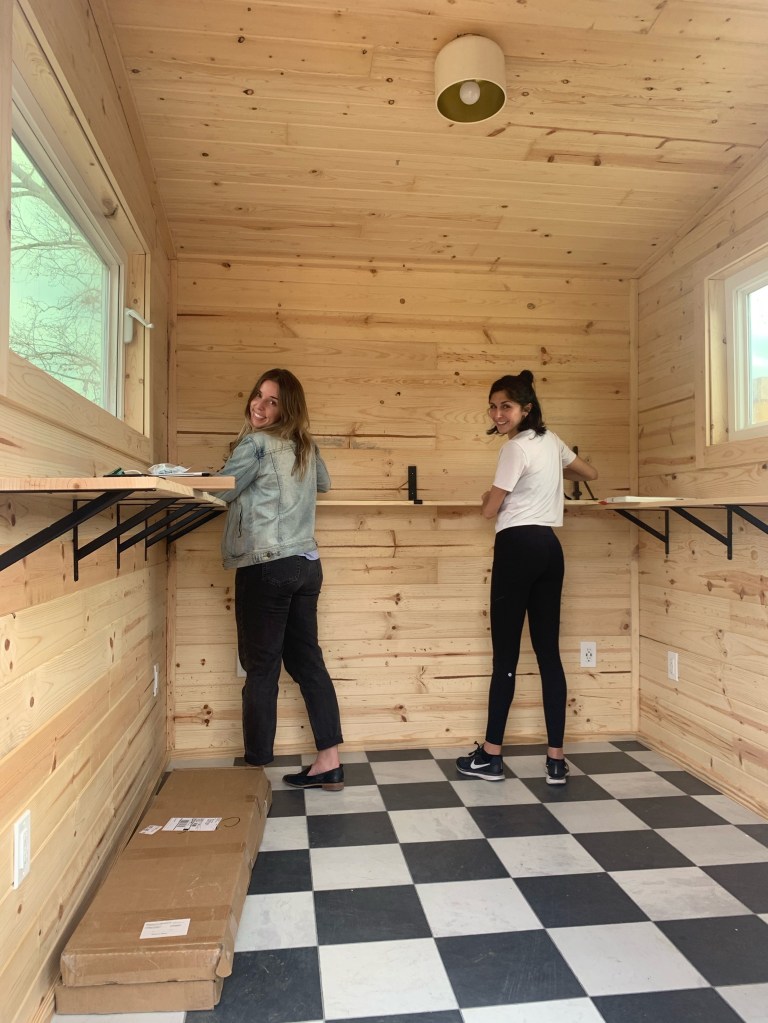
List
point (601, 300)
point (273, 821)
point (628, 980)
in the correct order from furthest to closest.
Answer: point (601, 300) → point (273, 821) → point (628, 980)

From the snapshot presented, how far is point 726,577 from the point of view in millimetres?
2549

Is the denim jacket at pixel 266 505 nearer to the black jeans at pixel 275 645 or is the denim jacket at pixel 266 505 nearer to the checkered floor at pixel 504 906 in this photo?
the black jeans at pixel 275 645

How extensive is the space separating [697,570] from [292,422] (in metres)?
1.69

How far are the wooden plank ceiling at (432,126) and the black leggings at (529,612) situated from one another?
128 centimetres

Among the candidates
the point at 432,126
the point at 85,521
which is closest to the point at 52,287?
the point at 85,521

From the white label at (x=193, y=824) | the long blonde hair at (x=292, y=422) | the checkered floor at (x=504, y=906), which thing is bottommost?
the checkered floor at (x=504, y=906)

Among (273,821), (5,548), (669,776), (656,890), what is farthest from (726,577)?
(5,548)

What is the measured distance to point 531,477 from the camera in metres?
2.57

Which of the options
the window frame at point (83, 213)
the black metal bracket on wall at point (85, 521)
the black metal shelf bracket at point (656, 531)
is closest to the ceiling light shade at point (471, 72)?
the window frame at point (83, 213)

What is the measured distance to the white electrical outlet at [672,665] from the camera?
9.45 ft

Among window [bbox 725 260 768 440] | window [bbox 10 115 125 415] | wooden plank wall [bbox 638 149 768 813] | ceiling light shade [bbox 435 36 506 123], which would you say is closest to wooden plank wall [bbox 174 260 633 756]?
wooden plank wall [bbox 638 149 768 813]

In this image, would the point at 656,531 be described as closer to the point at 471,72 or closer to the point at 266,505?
the point at 266,505

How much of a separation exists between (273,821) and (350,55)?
2.32 meters

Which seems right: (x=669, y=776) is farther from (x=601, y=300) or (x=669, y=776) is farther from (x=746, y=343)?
(x=601, y=300)
